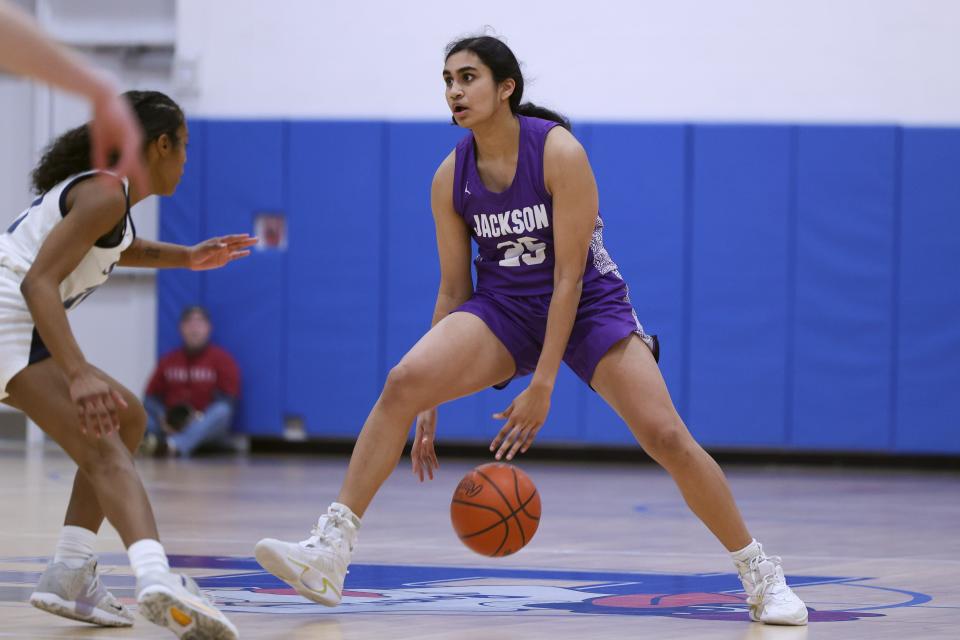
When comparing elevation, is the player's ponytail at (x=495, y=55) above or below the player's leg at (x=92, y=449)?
above

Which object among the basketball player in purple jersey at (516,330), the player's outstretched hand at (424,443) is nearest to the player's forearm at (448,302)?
the basketball player in purple jersey at (516,330)

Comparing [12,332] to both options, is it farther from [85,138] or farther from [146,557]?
[146,557]

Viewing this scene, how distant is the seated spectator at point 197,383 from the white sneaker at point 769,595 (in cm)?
827

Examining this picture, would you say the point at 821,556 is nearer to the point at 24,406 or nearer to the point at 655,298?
the point at 24,406

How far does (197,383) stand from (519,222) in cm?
824

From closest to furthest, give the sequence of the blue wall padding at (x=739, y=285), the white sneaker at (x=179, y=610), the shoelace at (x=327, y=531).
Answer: the white sneaker at (x=179, y=610) → the shoelace at (x=327, y=531) → the blue wall padding at (x=739, y=285)

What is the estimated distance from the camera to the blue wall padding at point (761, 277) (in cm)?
1176

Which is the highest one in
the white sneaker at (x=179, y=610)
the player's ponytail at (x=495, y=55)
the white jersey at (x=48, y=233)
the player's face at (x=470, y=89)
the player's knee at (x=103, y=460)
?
the player's ponytail at (x=495, y=55)

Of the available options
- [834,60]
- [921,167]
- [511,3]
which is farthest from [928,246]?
[511,3]

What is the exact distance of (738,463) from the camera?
40.4 ft

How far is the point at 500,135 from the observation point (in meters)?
4.45

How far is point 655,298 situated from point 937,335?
2321 mm

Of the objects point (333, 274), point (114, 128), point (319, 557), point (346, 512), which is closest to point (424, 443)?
point (346, 512)

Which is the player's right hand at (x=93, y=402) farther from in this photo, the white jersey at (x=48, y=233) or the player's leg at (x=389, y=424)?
the player's leg at (x=389, y=424)
